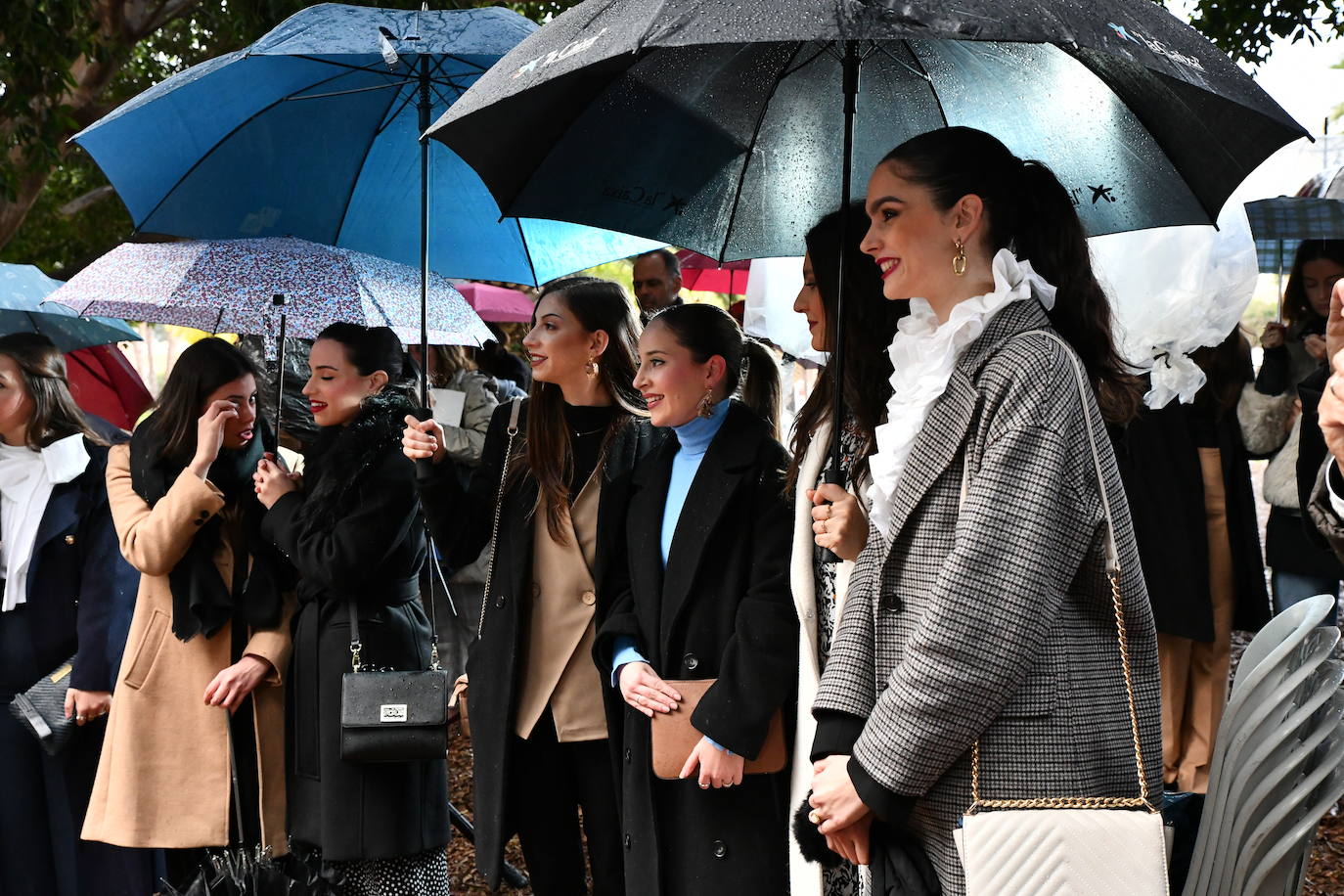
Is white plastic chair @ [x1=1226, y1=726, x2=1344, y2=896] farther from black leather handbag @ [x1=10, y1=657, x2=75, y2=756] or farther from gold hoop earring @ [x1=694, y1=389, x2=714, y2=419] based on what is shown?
black leather handbag @ [x1=10, y1=657, x2=75, y2=756]

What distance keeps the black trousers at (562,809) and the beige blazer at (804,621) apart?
87 centimetres

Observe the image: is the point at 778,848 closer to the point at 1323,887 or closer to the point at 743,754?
the point at 743,754

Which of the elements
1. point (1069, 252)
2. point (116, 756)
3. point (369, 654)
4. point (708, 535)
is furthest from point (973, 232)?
point (116, 756)

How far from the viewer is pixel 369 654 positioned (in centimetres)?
431

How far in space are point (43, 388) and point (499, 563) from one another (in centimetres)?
200

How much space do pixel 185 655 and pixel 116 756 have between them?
384 mm

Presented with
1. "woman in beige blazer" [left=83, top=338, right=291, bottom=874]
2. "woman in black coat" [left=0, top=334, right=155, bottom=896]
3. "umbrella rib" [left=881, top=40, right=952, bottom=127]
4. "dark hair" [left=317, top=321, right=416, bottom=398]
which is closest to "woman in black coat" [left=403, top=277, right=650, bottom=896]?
"dark hair" [left=317, top=321, right=416, bottom=398]

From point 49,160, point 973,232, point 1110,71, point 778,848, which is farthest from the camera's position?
point 49,160

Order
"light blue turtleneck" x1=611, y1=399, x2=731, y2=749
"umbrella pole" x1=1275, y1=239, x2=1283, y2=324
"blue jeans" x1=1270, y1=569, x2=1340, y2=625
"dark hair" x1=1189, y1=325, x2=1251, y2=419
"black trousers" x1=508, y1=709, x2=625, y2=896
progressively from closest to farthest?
"light blue turtleneck" x1=611, y1=399, x2=731, y2=749 < "black trousers" x1=508, y1=709, x2=625, y2=896 < "dark hair" x1=1189, y1=325, x2=1251, y2=419 < "blue jeans" x1=1270, y1=569, x2=1340, y2=625 < "umbrella pole" x1=1275, y1=239, x2=1283, y2=324

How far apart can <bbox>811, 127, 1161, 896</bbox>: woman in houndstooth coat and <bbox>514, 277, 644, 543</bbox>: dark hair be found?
1.56 metres

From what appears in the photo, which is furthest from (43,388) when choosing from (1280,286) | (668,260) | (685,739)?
(1280,286)

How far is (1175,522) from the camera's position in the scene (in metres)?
5.42

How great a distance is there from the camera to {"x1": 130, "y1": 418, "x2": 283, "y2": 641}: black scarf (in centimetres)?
450

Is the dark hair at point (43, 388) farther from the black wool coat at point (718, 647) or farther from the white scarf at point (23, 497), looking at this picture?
the black wool coat at point (718, 647)
